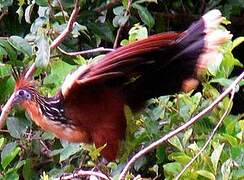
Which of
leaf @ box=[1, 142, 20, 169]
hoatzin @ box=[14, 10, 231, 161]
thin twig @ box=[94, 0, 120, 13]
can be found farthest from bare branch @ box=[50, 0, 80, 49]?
thin twig @ box=[94, 0, 120, 13]

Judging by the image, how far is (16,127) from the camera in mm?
2451

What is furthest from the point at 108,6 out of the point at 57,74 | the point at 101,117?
the point at 101,117

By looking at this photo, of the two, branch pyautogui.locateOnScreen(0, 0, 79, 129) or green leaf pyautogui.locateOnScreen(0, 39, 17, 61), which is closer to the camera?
branch pyautogui.locateOnScreen(0, 0, 79, 129)

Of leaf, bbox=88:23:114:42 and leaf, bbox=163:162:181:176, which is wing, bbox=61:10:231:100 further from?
leaf, bbox=88:23:114:42

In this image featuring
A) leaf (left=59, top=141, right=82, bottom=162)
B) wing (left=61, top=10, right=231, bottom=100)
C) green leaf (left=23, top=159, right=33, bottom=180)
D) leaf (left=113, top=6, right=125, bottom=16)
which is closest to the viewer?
wing (left=61, top=10, right=231, bottom=100)

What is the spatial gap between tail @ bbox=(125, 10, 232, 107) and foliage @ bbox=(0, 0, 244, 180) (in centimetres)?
8

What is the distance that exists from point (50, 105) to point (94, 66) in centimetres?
20

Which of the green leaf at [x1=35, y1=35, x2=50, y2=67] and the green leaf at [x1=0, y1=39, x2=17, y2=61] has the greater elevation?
the green leaf at [x1=35, y1=35, x2=50, y2=67]

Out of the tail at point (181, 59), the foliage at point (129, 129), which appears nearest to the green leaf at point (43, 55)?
the foliage at point (129, 129)

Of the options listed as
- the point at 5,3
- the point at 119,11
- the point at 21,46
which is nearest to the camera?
the point at 21,46

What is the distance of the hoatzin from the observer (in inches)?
81.4

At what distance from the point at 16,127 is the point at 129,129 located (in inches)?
14.6

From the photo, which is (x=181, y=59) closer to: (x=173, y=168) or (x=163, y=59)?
(x=163, y=59)

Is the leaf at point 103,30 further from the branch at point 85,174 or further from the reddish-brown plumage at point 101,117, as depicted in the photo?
the branch at point 85,174
